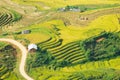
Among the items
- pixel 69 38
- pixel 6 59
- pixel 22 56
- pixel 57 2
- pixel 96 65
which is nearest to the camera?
pixel 6 59

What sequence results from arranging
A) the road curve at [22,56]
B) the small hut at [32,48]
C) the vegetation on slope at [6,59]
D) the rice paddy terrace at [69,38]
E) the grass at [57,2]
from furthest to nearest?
the grass at [57,2], the small hut at [32,48], the rice paddy terrace at [69,38], the vegetation on slope at [6,59], the road curve at [22,56]

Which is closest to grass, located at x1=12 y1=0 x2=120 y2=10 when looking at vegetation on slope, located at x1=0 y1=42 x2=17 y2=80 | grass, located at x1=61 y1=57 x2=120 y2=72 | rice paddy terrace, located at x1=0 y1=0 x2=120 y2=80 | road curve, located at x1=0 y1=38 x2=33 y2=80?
rice paddy terrace, located at x1=0 y1=0 x2=120 y2=80

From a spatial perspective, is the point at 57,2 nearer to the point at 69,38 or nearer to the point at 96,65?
the point at 69,38

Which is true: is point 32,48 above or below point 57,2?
below

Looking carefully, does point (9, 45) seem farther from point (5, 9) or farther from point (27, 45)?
point (5, 9)

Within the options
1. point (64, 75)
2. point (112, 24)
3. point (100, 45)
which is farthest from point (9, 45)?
point (112, 24)

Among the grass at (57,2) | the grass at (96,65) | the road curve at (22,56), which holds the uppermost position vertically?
the grass at (57,2)

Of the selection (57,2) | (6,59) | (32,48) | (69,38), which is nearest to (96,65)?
(69,38)

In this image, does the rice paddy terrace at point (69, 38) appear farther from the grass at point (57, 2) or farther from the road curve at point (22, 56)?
the road curve at point (22, 56)

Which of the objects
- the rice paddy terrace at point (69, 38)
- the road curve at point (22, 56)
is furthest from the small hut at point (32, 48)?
A: the road curve at point (22, 56)
